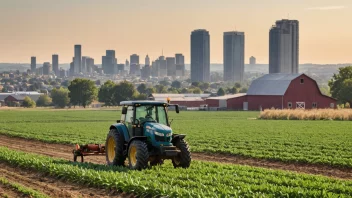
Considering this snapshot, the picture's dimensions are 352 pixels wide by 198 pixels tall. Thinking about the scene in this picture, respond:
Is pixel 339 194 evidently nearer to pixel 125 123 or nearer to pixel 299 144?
pixel 125 123

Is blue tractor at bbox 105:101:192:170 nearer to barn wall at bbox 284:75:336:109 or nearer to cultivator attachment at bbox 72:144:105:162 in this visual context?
cultivator attachment at bbox 72:144:105:162

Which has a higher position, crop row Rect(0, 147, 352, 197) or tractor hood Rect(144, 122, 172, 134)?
tractor hood Rect(144, 122, 172, 134)

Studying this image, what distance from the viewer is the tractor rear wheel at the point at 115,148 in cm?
2481

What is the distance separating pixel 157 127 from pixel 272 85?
93.2 meters

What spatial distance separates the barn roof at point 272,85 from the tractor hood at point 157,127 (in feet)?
289

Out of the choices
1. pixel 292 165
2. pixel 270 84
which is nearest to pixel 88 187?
pixel 292 165

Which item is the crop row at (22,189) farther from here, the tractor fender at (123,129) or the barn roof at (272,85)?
the barn roof at (272,85)

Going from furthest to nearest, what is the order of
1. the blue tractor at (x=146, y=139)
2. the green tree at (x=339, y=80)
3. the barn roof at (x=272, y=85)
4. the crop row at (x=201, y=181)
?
1. the green tree at (x=339, y=80)
2. the barn roof at (x=272, y=85)
3. the blue tractor at (x=146, y=139)
4. the crop row at (x=201, y=181)

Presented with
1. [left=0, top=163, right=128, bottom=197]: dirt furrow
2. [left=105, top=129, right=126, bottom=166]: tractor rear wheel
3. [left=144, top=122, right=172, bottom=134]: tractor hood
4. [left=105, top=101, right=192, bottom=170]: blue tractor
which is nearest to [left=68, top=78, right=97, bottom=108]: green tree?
[left=0, top=163, right=128, bottom=197]: dirt furrow

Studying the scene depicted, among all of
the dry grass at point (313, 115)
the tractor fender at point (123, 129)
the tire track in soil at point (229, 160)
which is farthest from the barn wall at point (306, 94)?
the tractor fender at point (123, 129)

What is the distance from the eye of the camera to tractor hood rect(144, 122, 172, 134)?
23625mm

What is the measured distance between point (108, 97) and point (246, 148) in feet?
433

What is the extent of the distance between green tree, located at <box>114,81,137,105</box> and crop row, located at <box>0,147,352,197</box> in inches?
5508

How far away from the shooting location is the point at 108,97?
165500mm
